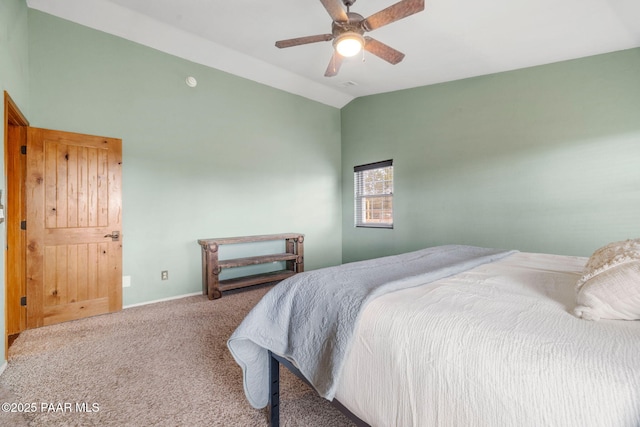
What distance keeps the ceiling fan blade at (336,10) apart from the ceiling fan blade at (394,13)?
0.18m

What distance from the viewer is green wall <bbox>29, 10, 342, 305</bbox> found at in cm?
300

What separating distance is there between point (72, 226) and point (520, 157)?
16.7 feet

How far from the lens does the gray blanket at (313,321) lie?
1130 mm

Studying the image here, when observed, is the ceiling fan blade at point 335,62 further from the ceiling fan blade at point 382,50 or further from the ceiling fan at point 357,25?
the ceiling fan blade at point 382,50

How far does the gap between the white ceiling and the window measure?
154cm

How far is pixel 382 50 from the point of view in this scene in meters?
2.56

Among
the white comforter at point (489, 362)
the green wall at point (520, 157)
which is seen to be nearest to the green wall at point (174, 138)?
the green wall at point (520, 157)

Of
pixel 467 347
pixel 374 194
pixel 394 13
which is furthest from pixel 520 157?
pixel 467 347

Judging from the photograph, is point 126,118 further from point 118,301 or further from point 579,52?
point 579,52

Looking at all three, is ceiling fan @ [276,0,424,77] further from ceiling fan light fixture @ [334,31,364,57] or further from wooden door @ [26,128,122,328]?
wooden door @ [26,128,122,328]

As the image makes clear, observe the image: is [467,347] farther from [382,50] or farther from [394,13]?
[382,50]

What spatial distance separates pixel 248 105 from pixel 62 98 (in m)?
2.13

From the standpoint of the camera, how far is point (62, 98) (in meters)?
2.96

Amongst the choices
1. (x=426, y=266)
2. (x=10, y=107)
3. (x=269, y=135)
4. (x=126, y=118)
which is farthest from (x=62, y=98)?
(x=426, y=266)
